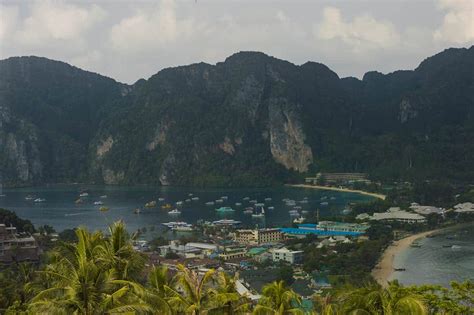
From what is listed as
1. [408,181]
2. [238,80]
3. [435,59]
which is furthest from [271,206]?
[435,59]

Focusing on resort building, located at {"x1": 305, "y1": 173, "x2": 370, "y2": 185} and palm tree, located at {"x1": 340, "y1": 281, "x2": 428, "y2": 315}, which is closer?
palm tree, located at {"x1": 340, "y1": 281, "x2": 428, "y2": 315}

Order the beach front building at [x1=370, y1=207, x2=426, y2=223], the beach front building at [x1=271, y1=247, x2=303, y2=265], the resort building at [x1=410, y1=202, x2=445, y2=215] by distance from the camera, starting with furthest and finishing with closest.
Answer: the resort building at [x1=410, y1=202, x2=445, y2=215], the beach front building at [x1=370, y1=207, x2=426, y2=223], the beach front building at [x1=271, y1=247, x2=303, y2=265]

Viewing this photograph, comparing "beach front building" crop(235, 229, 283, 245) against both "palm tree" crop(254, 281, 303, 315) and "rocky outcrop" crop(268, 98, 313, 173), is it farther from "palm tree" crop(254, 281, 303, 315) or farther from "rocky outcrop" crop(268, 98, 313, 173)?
"rocky outcrop" crop(268, 98, 313, 173)

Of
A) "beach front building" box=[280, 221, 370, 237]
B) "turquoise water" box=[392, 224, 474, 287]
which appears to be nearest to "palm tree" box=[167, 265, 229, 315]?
"turquoise water" box=[392, 224, 474, 287]

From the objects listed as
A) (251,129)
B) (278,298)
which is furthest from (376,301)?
(251,129)

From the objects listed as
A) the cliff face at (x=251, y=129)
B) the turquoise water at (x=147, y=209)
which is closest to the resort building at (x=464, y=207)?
the turquoise water at (x=147, y=209)

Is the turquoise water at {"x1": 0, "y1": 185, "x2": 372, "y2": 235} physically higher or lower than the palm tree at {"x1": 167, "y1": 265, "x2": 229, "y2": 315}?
lower

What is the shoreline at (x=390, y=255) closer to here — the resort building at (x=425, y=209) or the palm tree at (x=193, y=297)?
the resort building at (x=425, y=209)
